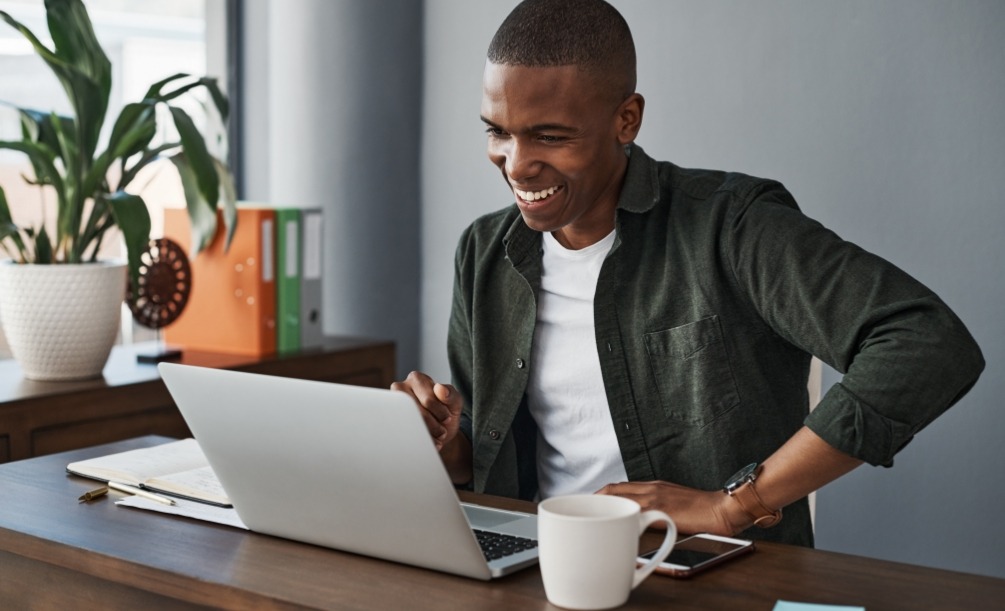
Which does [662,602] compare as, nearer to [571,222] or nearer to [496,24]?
[571,222]

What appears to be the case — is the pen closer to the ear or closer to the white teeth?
the white teeth

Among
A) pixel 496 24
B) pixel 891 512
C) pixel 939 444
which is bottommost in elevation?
pixel 891 512

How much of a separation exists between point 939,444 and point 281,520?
1.72 m

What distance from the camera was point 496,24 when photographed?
10.2ft

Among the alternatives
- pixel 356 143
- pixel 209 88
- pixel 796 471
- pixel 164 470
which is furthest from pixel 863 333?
pixel 356 143

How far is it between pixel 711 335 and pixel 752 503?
1.04ft

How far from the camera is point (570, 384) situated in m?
1.75

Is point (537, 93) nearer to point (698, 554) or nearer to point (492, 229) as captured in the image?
point (492, 229)

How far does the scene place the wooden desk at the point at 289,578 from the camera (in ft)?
3.64

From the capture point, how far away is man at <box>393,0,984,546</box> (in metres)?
1.39

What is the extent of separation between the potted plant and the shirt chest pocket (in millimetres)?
1212

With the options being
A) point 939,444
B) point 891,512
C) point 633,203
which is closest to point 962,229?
point 939,444

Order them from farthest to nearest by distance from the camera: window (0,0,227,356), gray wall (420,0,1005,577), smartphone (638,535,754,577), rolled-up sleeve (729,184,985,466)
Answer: window (0,0,227,356), gray wall (420,0,1005,577), rolled-up sleeve (729,184,985,466), smartphone (638,535,754,577)

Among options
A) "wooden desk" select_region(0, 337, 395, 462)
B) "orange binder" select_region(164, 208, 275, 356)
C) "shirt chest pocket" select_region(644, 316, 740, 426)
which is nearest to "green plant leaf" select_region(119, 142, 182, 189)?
"orange binder" select_region(164, 208, 275, 356)
